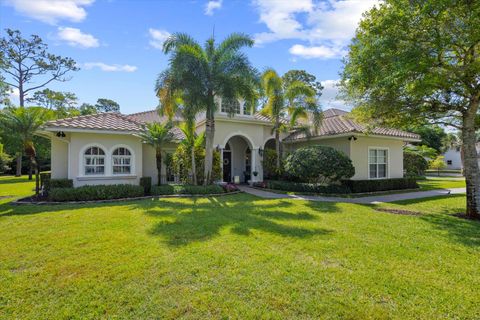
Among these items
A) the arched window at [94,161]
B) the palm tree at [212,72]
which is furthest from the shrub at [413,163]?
the arched window at [94,161]

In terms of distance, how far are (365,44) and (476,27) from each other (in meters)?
2.99

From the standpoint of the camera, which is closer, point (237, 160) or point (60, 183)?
point (60, 183)

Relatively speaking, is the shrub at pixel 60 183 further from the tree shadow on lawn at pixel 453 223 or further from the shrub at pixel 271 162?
the tree shadow on lawn at pixel 453 223

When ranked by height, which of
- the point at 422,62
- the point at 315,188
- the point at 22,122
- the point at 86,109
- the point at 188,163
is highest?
the point at 86,109

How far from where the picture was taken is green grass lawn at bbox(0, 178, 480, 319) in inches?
144

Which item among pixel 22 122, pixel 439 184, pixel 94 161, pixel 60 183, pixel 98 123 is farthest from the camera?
pixel 439 184

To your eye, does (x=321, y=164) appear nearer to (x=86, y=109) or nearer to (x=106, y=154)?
(x=106, y=154)

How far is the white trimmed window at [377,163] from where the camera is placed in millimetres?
17617

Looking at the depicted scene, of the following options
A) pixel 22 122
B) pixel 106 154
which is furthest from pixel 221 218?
pixel 22 122

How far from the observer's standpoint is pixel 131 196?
1345cm

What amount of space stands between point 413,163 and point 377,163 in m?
12.1

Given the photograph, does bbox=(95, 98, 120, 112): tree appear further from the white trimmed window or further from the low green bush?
the white trimmed window

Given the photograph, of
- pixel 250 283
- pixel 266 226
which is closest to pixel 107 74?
pixel 266 226

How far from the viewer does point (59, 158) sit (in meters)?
15.4
